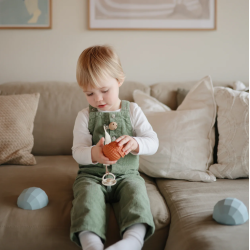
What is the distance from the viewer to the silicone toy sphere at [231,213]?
101cm

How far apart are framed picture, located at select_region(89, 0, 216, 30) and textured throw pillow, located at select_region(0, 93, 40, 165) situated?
2.62ft

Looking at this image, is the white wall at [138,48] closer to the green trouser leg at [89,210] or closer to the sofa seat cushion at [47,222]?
the sofa seat cushion at [47,222]

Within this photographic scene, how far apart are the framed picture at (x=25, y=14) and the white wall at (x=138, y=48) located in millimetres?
44

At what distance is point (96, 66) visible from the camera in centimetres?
122

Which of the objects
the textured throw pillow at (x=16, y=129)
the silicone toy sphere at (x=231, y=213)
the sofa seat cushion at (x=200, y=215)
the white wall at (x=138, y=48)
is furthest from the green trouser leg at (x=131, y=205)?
the white wall at (x=138, y=48)

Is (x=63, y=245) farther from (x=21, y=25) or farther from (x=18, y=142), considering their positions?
(x=21, y=25)

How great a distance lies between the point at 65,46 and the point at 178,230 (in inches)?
62.3

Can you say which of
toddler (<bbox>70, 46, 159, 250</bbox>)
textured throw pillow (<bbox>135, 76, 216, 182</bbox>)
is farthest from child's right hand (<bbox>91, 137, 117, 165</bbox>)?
textured throw pillow (<bbox>135, 76, 216, 182</bbox>)

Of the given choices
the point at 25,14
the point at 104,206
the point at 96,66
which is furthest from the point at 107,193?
the point at 25,14

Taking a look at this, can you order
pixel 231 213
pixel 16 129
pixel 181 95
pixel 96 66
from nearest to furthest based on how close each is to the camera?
1. pixel 231 213
2. pixel 96 66
3. pixel 16 129
4. pixel 181 95

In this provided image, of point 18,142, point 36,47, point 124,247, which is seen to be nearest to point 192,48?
point 36,47

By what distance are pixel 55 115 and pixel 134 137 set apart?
78 cm

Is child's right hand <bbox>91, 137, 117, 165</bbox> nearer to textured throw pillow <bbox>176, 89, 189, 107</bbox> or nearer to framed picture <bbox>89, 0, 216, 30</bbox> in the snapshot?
textured throw pillow <bbox>176, 89, 189, 107</bbox>

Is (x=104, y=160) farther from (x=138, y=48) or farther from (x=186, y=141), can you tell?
(x=138, y=48)
